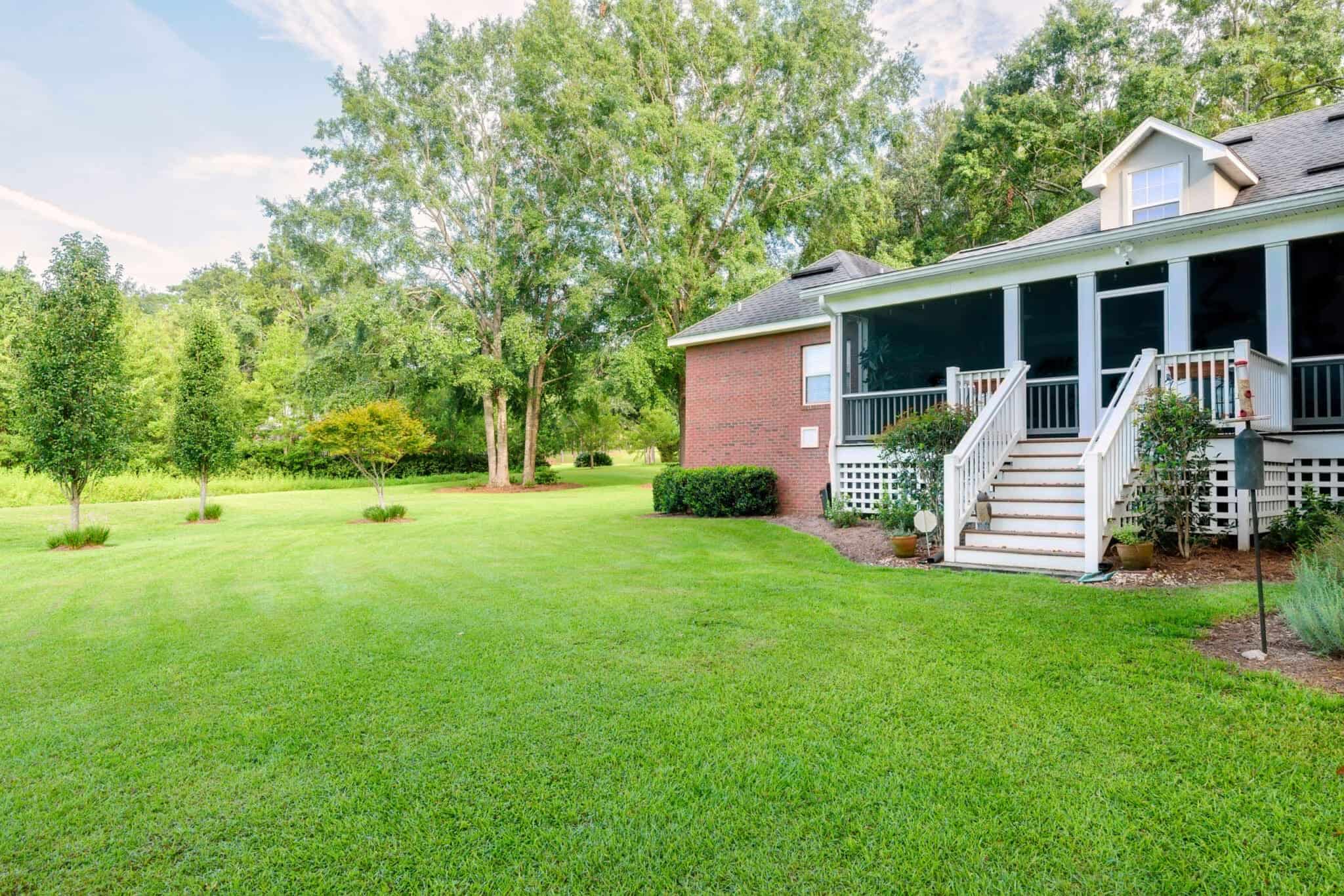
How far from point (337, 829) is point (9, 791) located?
156cm

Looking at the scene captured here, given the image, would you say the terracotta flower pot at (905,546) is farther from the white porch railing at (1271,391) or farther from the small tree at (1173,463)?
the white porch railing at (1271,391)

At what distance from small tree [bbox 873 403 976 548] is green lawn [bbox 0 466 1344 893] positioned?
2192 mm

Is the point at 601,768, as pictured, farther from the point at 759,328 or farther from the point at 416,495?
the point at 416,495

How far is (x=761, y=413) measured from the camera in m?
14.2

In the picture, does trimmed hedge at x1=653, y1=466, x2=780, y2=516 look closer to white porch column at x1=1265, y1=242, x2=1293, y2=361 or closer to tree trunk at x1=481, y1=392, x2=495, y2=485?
white porch column at x1=1265, y1=242, x2=1293, y2=361

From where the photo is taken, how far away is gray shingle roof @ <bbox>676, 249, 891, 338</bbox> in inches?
554

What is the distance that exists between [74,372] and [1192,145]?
694 inches

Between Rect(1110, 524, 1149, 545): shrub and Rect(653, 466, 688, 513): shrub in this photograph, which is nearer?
Rect(1110, 524, 1149, 545): shrub

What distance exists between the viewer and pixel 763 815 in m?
2.54

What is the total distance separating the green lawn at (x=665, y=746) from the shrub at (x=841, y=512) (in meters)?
4.60

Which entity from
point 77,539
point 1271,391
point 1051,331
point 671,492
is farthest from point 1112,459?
point 77,539

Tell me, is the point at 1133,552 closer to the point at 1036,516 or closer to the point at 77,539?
the point at 1036,516

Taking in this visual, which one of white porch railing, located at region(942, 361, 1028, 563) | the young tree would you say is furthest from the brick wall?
the young tree

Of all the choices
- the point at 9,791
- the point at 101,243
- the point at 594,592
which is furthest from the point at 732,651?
the point at 101,243
